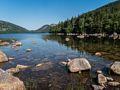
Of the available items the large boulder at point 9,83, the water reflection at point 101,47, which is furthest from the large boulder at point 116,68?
the large boulder at point 9,83

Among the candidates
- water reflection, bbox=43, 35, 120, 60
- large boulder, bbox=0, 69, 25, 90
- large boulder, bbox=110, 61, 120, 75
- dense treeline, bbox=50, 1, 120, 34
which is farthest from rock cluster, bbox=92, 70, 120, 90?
dense treeline, bbox=50, 1, 120, 34

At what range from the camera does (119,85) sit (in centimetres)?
2145

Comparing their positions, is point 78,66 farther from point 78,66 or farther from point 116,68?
point 116,68

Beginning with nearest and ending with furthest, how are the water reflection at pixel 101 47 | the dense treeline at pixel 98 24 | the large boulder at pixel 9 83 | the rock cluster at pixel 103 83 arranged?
the large boulder at pixel 9 83, the rock cluster at pixel 103 83, the water reflection at pixel 101 47, the dense treeline at pixel 98 24

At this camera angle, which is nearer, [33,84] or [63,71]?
[33,84]

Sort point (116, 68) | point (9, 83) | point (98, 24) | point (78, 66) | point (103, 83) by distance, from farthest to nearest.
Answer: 1. point (98, 24)
2. point (78, 66)
3. point (116, 68)
4. point (103, 83)
5. point (9, 83)

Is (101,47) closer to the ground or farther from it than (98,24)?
closer to the ground

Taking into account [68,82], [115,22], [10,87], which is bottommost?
[68,82]

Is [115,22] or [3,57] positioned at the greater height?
[115,22]

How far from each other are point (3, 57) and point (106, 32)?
108463 mm

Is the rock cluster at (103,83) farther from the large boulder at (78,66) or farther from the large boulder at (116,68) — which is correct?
the large boulder at (78,66)

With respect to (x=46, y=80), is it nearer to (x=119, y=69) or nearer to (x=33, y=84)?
(x=33, y=84)

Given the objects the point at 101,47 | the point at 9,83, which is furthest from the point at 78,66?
the point at 101,47

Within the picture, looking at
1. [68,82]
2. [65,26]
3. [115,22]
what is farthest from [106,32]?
[68,82]
